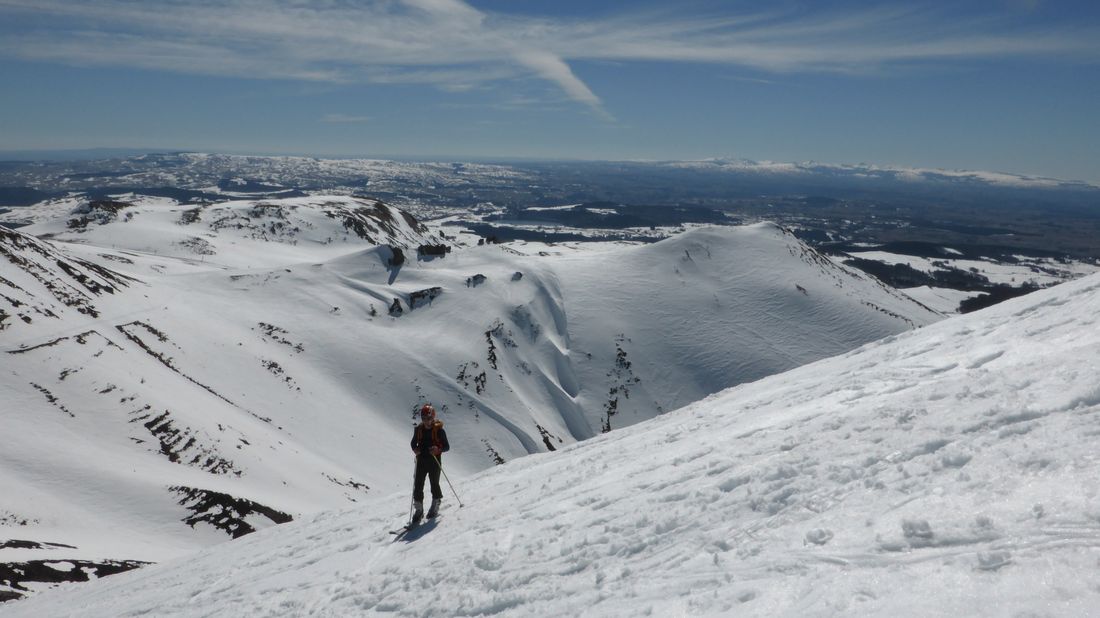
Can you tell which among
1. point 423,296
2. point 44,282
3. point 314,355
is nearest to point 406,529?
point 314,355

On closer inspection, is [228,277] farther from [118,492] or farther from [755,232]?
[755,232]

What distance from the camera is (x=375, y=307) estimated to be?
76.9 m

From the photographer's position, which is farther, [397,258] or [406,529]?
[397,258]

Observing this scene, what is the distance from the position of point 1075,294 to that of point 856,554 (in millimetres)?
15048

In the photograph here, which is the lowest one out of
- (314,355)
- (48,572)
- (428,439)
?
(314,355)

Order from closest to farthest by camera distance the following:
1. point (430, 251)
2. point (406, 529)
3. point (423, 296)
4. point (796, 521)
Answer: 1. point (796, 521)
2. point (406, 529)
3. point (423, 296)
4. point (430, 251)

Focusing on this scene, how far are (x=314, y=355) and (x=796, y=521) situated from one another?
6229 centimetres

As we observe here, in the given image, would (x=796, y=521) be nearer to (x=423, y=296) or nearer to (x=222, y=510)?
(x=222, y=510)

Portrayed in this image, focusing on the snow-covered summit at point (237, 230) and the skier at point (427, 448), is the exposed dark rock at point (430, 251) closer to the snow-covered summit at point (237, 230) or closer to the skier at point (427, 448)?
the snow-covered summit at point (237, 230)

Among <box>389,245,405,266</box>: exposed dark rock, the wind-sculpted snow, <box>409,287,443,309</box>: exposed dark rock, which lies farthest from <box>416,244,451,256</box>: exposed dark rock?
the wind-sculpted snow

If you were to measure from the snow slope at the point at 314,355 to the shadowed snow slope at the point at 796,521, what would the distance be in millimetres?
17206

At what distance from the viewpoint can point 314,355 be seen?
63.6 m

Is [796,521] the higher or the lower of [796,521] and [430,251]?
the higher

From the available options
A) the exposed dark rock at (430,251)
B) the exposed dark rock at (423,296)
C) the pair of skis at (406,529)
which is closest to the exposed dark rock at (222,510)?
the pair of skis at (406,529)
